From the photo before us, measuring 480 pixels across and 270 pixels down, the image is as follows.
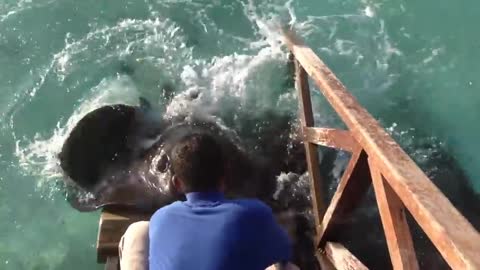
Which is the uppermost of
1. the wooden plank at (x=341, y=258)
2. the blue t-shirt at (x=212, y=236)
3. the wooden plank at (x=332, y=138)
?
the blue t-shirt at (x=212, y=236)

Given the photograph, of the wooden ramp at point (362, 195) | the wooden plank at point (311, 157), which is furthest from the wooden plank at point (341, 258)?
the wooden plank at point (311, 157)

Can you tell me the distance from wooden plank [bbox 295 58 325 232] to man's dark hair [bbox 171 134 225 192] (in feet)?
7.43

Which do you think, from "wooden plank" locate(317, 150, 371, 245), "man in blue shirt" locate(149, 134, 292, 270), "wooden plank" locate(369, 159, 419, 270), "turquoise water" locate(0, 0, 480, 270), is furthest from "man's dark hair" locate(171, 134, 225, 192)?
"turquoise water" locate(0, 0, 480, 270)

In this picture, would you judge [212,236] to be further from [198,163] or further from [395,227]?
[395,227]

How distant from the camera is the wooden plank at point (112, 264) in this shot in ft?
14.4

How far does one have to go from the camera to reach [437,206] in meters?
2.73

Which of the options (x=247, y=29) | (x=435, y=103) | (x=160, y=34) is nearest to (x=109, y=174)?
(x=160, y=34)

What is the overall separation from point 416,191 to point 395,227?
385mm

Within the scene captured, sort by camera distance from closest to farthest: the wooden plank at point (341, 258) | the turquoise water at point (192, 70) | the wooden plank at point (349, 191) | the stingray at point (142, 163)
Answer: the wooden plank at point (349, 191)
the wooden plank at point (341, 258)
the stingray at point (142, 163)
the turquoise water at point (192, 70)

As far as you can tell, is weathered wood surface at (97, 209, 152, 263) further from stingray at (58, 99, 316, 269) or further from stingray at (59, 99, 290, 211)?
stingray at (59, 99, 290, 211)

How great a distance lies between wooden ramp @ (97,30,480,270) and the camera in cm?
257

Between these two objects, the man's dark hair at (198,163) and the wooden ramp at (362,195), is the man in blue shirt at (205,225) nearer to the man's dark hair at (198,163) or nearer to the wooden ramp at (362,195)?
the man's dark hair at (198,163)

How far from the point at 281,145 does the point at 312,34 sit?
8.88ft

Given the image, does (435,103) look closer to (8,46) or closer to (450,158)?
(450,158)
